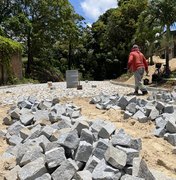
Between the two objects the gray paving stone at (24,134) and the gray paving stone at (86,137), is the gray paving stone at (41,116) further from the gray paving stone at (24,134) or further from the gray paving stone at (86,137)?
the gray paving stone at (86,137)

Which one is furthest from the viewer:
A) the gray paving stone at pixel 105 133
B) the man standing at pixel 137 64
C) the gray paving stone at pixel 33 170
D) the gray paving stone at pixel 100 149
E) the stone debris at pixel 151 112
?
the man standing at pixel 137 64

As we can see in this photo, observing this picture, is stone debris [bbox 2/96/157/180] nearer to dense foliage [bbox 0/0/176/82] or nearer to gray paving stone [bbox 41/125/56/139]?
gray paving stone [bbox 41/125/56/139]

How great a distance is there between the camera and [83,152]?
4531mm

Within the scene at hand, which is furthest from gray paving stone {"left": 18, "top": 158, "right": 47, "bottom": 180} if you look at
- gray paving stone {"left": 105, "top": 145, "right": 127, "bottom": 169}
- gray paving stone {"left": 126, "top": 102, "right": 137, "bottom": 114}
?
gray paving stone {"left": 126, "top": 102, "right": 137, "bottom": 114}

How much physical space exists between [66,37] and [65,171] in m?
29.9

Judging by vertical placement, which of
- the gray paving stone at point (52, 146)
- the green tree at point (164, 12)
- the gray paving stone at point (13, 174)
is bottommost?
the gray paving stone at point (13, 174)

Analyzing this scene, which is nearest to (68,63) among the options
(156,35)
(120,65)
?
(120,65)

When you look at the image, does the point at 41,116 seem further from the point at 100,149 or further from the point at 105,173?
the point at 105,173

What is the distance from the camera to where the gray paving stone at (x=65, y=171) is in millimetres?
4117

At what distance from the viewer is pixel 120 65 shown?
37719 millimetres

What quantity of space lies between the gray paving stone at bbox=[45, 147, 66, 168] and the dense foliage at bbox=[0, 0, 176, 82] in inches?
784

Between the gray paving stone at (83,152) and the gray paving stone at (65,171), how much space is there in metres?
0.27

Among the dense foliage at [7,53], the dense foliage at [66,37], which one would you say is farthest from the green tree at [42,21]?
the dense foliage at [7,53]

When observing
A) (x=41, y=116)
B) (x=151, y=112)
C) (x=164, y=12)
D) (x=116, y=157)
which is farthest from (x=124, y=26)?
(x=116, y=157)
